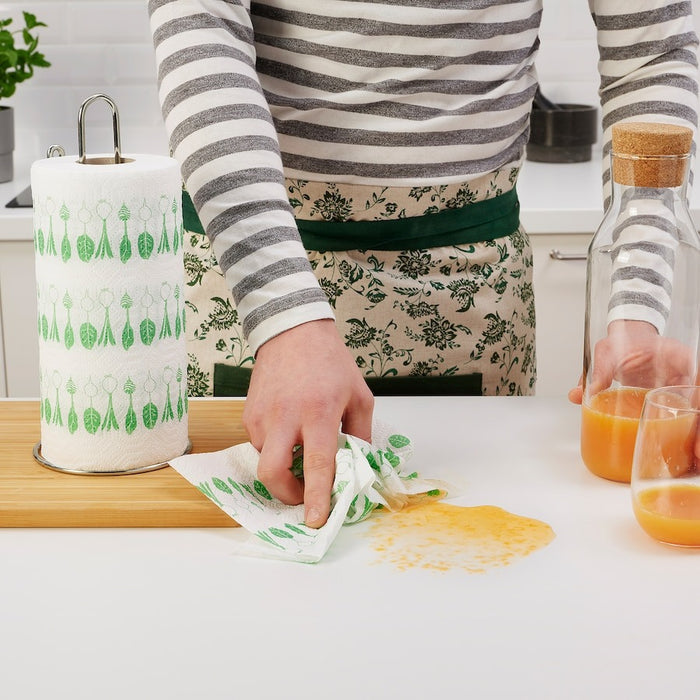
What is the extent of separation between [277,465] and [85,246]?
224 millimetres

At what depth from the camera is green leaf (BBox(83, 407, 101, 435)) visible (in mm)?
864

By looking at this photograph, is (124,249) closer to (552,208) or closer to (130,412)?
(130,412)

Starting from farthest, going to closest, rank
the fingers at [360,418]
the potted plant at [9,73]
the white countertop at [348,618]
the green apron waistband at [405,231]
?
the potted plant at [9,73], the green apron waistband at [405,231], the fingers at [360,418], the white countertop at [348,618]

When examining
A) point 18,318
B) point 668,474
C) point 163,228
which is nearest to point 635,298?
point 668,474

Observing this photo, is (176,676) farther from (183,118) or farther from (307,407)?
(183,118)

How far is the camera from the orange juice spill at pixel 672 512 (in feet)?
2.60

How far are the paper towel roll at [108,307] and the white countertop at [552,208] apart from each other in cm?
104

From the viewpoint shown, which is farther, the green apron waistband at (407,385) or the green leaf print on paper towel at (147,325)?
the green apron waistband at (407,385)

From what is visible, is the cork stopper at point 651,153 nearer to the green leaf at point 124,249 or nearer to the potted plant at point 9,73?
the green leaf at point 124,249

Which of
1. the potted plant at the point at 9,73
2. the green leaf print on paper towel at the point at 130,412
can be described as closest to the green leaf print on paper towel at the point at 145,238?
the green leaf print on paper towel at the point at 130,412

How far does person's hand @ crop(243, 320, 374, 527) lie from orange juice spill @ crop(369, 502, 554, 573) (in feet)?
0.19

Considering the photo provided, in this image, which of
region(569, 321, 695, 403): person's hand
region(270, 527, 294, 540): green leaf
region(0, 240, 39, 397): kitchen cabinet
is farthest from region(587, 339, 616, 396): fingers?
region(0, 240, 39, 397): kitchen cabinet

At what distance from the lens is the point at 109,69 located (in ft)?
7.75

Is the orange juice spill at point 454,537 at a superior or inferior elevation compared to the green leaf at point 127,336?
inferior
